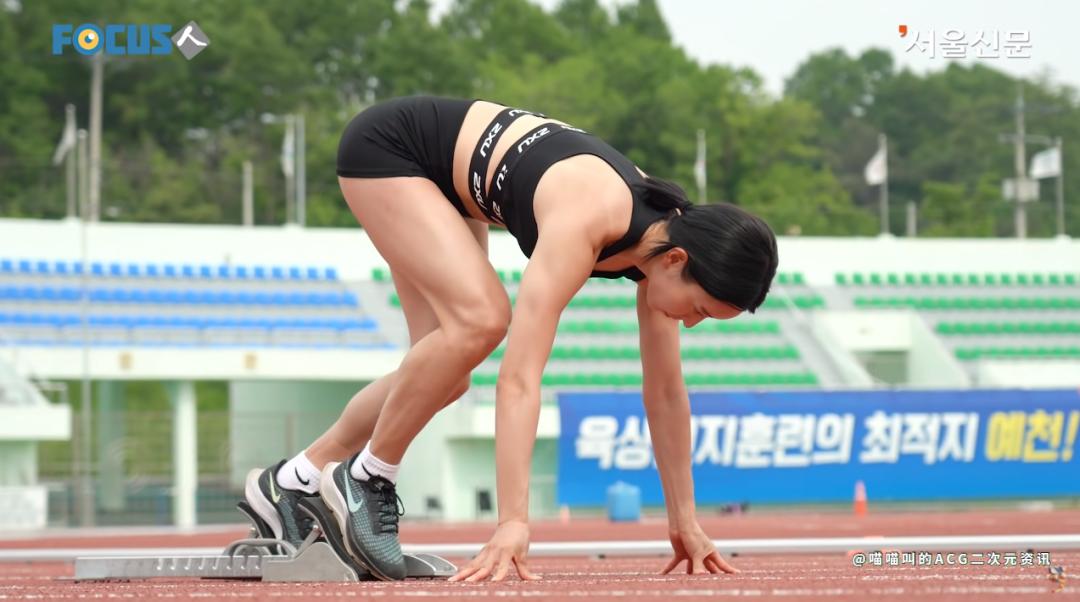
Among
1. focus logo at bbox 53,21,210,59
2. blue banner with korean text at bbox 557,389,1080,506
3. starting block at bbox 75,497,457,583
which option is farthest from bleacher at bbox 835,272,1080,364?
starting block at bbox 75,497,457,583

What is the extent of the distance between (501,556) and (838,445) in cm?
1981

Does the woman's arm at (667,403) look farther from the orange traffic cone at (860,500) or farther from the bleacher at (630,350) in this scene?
the bleacher at (630,350)

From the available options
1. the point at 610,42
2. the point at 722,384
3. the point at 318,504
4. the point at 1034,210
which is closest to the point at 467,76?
the point at 610,42

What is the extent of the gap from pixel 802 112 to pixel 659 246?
169 ft

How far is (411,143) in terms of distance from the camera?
5.03 meters

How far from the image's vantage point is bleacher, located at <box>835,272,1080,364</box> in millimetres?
28922

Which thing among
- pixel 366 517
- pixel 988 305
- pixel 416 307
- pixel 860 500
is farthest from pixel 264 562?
pixel 988 305

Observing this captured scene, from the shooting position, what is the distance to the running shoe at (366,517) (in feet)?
15.7

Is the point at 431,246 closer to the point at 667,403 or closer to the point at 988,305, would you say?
the point at 667,403

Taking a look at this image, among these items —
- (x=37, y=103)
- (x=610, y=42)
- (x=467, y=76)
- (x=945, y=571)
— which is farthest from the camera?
(x=610, y=42)

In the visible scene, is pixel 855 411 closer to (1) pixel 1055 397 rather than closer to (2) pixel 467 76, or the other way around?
(1) pixel 1055 397

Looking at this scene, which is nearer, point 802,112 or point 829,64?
point 802,112

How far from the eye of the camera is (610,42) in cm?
6266

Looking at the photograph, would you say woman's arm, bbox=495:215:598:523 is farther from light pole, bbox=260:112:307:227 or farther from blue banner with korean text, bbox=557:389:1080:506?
light pole, bbox=260:112:307:227
